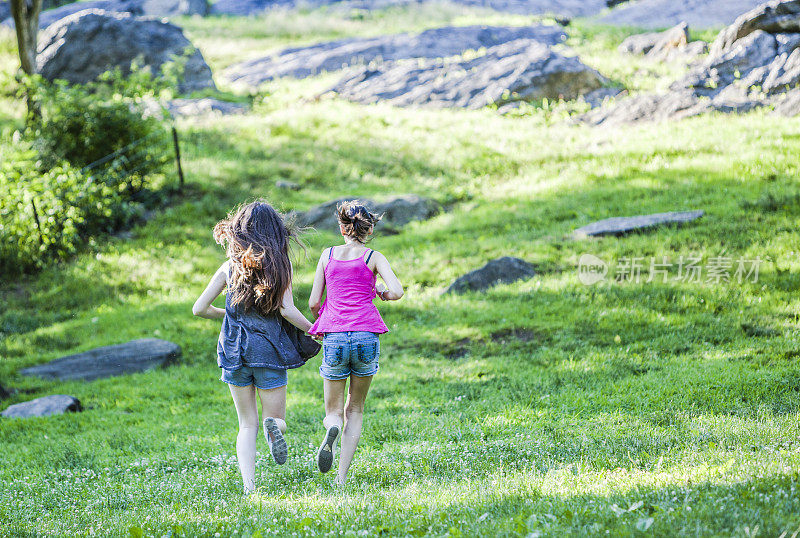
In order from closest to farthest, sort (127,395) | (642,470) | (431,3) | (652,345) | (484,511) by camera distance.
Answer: (484,511) → (642,470) → (652,345) → (127,395) → (431,3)

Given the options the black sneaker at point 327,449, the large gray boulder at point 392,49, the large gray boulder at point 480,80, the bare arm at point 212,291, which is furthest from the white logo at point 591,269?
the large gray boulder at point 392,49

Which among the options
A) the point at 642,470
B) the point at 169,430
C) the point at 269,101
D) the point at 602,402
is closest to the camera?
the point at 642,470

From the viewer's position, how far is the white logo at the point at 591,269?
37.4 feet

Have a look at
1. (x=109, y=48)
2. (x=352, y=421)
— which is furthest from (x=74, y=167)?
(x=352, y=421)

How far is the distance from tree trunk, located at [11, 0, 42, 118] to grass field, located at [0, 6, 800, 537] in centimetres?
482

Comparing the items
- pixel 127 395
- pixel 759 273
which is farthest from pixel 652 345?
pixel 127 395

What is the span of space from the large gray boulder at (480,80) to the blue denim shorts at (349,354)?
62.3 feet

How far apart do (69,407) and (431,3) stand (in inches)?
1694

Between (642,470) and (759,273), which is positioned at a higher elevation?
(642,470)

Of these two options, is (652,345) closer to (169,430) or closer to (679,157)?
(169,430)

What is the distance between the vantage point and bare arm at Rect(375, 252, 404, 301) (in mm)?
5356

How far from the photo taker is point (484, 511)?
445 centimetres

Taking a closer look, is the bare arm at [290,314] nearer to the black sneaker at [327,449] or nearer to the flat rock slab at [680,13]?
the black sneaker at [327,449]
